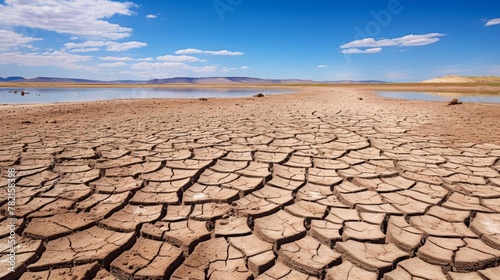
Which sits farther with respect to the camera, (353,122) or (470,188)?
(353,122)

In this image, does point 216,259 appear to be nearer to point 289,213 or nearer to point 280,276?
point 280,276

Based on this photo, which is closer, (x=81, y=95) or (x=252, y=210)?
(x=252, y=210)

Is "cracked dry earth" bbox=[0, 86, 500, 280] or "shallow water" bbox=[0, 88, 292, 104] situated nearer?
"cracked dry earth" bbox=[0, 86, 500, 280]

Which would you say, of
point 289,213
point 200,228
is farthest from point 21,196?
point 289,213

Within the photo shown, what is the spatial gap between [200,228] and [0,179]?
197 cm

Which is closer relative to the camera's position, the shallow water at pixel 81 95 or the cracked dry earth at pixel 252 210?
the cracked dry earth at pixel 252 210

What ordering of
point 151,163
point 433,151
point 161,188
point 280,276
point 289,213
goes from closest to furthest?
point 280,276
point 289,213
point 161,188
point 151,163
point 433,151

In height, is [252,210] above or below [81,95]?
below

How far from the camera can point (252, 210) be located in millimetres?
1984

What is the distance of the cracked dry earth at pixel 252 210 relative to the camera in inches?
57.1

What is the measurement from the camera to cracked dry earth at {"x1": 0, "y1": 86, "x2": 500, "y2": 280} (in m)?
1.45

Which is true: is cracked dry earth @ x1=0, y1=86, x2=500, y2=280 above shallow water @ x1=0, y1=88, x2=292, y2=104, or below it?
below

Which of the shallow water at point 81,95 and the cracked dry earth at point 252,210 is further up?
the shallow water at point 81,95

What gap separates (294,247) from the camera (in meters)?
1.60
